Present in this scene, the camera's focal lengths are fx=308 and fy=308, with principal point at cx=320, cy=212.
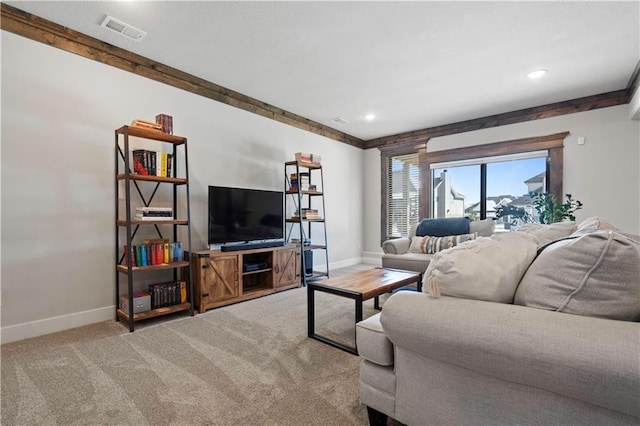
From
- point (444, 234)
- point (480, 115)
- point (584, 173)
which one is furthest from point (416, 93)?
point (584, 173)

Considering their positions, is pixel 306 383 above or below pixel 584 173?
below

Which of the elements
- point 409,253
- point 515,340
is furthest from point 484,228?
point 515,340

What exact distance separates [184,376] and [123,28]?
276 cm

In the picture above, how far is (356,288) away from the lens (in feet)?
7.74

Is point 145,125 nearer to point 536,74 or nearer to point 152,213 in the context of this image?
point 152,213

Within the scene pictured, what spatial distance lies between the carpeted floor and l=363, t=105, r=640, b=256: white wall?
12.3 feet

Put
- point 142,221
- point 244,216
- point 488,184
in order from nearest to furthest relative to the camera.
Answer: point 142,221, point 244,216, point 488,184

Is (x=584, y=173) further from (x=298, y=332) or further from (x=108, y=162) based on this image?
(x=108, y=162)

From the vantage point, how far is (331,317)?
292 cm

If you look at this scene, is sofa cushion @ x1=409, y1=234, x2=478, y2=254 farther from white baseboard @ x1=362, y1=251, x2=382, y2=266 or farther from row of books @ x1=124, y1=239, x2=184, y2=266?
row of books @ x1=124, y1=239, x2=184, y2=266

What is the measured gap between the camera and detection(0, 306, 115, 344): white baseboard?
237 centimetres

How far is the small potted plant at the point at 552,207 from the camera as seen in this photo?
3908mm

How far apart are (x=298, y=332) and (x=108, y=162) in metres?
2.33

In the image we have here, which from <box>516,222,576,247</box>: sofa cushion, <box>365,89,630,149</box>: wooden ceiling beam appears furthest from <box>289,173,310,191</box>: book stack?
<box>516,222,576,247</box>: sofa cushion
